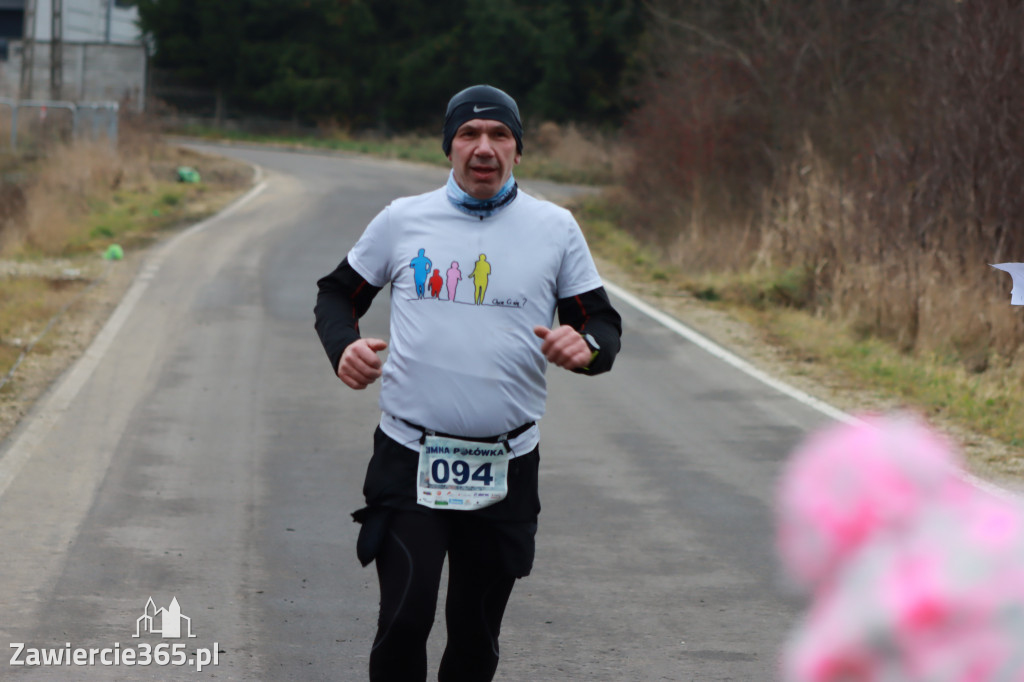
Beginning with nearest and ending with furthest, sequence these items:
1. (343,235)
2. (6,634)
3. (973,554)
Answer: (973,554) < (6,634) < (343,235)

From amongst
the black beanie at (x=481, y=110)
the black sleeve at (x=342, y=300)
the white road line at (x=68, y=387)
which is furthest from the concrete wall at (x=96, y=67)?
the black beanie at (x=481, y=110)

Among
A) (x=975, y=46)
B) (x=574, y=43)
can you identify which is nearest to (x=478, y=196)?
(x=975, y=46)

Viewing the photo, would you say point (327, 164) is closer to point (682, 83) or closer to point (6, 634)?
point (682, 83)

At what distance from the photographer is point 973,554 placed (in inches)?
43.7

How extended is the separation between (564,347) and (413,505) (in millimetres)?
554

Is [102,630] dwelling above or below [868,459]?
below

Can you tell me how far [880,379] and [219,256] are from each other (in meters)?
9.52

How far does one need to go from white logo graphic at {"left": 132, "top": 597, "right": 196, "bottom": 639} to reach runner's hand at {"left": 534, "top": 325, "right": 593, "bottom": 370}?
253 centimetres

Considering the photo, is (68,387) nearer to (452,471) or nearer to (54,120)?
(452,471)

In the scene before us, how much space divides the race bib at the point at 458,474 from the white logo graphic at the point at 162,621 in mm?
2177

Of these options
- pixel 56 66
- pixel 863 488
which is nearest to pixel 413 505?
pixel 863 488

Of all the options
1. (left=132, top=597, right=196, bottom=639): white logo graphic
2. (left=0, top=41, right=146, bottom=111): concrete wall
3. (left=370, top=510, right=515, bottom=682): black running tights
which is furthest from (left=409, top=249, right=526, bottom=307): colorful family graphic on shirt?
(left=0, top=41, right=146, bottom=111): concrete wall

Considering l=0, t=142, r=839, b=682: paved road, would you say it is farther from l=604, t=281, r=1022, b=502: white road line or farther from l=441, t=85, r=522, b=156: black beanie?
l=441, t=85, r=522, b=156: black beanie

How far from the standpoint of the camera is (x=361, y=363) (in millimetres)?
3586
